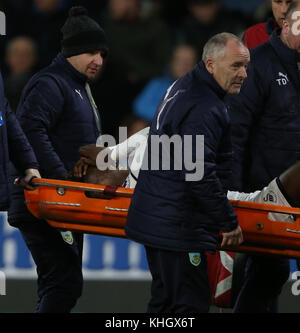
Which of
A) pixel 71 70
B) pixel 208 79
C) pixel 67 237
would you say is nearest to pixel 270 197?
pixel 208 79

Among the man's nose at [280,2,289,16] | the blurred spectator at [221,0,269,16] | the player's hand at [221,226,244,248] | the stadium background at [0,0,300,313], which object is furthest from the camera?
the blurred spectator at [221,0,269,16]

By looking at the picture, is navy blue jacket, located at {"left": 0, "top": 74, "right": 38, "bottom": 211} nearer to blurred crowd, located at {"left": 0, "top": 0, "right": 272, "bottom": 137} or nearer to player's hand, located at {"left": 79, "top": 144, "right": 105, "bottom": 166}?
player's hand, located at {"left": 79, "top": 144, "right": 105, "bottom": 166}

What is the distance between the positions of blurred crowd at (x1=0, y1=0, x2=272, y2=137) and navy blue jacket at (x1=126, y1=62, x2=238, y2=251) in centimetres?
350

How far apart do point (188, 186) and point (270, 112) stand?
99 centimetres

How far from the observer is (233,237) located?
5188mm

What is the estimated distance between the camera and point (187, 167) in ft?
16.6

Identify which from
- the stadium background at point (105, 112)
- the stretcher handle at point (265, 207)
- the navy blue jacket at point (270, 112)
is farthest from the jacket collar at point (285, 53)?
the stadium background at point (105, 112)

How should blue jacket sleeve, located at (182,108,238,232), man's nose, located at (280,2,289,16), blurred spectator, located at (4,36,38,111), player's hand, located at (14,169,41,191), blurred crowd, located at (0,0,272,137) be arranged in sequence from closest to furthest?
blue jacket sleeve, located at (182,108,238,232) → player's hand, located at (14,169,41,191) → man's nose, located at (280,2,289,16) → blurred spectator, located at (4,36,38,111) → blurred crowd, located at (0,0,272,137)

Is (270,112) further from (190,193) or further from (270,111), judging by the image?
(190,193)

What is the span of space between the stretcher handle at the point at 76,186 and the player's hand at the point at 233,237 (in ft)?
2.18

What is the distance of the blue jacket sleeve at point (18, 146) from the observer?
5.67 metres

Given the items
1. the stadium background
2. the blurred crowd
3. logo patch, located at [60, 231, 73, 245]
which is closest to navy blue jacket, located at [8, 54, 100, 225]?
logo patch, located at [60, 231, 73, 245]

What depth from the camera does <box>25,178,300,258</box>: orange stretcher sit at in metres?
5.50
